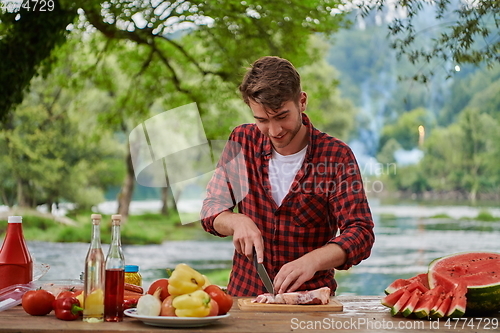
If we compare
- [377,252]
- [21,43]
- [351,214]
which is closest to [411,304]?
[351,214]

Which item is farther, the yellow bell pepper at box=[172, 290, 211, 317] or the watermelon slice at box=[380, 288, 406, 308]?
the watermelon slice at box=[380, 288, 406, 308]

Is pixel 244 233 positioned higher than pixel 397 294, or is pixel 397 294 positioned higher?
pixel 244 233

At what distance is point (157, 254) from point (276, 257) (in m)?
12.1

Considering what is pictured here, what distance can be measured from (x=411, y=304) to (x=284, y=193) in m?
0.76

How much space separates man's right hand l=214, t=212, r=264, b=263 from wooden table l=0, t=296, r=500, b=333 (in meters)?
0.22

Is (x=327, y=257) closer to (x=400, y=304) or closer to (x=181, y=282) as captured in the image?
(x=400, y=304)

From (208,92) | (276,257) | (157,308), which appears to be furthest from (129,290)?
(208,92)

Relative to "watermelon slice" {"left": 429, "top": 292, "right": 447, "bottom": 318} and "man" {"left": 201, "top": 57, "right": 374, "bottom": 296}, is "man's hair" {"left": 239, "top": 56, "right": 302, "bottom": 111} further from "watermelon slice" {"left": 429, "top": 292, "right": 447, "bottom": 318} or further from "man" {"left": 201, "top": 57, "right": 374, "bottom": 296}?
"watermelon slice" {"left": 429, "top": 292, "right": 447, "bottom": 318}

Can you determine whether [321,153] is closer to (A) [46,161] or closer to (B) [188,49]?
(B) [188,49]

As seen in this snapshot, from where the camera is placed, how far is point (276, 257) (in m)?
2.45

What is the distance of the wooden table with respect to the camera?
1652 mm

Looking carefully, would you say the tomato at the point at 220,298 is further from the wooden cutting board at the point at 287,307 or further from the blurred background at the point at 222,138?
the blurred background at the point at 222,138

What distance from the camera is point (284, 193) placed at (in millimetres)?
2475

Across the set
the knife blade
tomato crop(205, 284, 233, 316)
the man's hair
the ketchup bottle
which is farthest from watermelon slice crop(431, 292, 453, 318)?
the ketchup bottle
